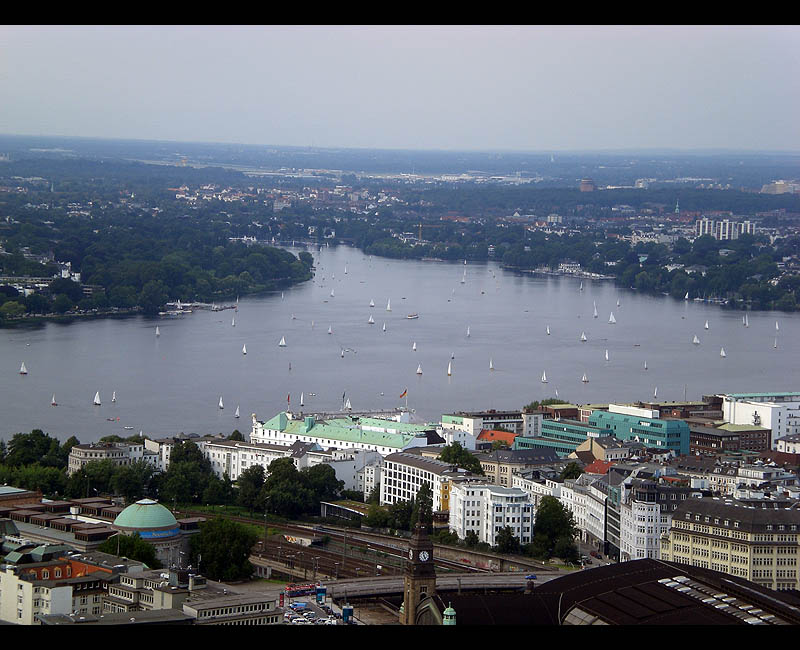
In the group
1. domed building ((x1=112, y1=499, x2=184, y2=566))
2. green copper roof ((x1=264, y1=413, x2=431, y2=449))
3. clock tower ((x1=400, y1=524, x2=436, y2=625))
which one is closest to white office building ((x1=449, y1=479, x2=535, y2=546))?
domed building ((x1=112, y1=499, x2=184, y2=566))

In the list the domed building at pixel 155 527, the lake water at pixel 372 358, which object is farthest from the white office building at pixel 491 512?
the lake water at pixel 372 358

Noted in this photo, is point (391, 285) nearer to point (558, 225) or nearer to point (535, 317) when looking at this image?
point (535, 317)

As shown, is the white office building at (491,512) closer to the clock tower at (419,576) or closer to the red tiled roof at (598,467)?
the red tiled roof at (598,467)

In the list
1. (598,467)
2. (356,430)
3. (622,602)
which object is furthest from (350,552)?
(622,602)

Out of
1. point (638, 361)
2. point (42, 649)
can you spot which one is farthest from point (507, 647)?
point (638, 361)

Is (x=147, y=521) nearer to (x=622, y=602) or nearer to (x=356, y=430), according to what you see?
(x=622, y=602)

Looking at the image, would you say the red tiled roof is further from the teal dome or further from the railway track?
the teal dome
